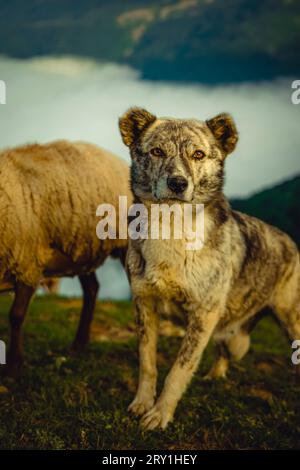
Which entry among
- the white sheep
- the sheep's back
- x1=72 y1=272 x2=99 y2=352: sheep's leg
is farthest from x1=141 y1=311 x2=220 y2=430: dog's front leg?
x1=72 y1=272 x2=99 y2=352: sheep's leg

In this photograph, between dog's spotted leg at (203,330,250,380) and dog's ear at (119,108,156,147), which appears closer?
dog's ear at (119,108,156,147)

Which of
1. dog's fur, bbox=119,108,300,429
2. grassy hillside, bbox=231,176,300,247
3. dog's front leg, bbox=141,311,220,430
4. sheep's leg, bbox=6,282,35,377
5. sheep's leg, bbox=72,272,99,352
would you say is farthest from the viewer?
grassy hillside, bbox=231,176,300,247

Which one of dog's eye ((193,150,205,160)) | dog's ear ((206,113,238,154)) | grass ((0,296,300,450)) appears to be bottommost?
grass ((0,296,300,450))

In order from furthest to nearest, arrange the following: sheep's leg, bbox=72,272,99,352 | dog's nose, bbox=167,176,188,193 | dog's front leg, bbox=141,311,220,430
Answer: sheep's leg, bbox=72,272,99,352
dog's front leg, bbox=141,311,220,430
dog's nose, bbox=167,176,188,193

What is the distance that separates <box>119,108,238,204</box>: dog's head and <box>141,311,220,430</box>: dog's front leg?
45.3 inches

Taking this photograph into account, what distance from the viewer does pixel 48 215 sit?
7023 millimetres

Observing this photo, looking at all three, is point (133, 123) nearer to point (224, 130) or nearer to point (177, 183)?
point (224, 130)

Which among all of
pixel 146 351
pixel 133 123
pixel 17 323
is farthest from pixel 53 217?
pixel 146 351

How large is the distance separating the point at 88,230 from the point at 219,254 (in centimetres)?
241

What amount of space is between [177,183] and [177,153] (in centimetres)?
40

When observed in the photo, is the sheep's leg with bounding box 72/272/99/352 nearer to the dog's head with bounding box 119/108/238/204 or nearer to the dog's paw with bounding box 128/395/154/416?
the dog's paw with bounding box 128/395/154/416

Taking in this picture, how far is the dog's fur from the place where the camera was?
517 centimetres

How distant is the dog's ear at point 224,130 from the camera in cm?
547

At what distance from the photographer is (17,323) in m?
6.54
